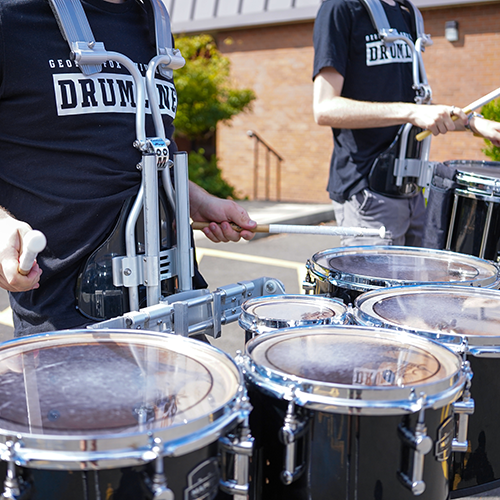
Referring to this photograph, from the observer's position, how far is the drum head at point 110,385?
3.19ft

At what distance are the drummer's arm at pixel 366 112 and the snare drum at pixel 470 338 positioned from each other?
0.91 meters

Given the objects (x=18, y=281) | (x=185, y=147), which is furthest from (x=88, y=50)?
(x=185, y=147)

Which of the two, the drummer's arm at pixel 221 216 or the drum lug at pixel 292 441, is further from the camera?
the drummer's arm at pixel 221 216

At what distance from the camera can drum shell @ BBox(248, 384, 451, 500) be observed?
111 cm

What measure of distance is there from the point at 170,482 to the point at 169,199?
85cm

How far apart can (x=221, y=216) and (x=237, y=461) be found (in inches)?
39.7

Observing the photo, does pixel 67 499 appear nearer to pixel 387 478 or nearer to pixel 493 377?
A: pixel 387 478

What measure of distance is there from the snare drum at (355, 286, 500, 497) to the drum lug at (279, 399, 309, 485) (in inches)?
16.0

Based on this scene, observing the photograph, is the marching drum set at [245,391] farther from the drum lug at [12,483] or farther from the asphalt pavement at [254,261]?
the asphalt pavement at [254,261]

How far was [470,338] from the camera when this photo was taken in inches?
54.3

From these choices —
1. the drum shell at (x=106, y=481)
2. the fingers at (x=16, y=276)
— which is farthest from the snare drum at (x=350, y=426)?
the fingers at (x=16, y=276)

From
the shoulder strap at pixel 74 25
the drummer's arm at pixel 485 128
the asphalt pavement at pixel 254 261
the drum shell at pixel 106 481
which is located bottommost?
the asphalt pavement at pixel 254 261

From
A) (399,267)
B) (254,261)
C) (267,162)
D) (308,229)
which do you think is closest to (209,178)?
(267,162)

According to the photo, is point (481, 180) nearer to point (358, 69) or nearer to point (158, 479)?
point (358, 69)
